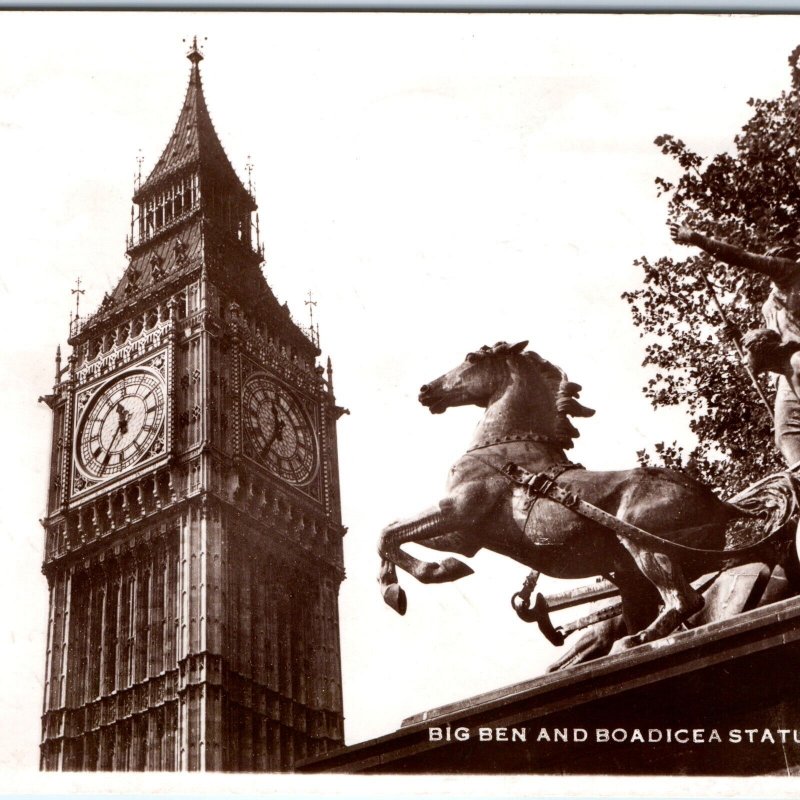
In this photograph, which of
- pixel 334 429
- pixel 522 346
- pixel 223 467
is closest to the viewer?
pixel 522 346

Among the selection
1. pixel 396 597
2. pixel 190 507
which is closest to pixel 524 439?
pixel 396 597

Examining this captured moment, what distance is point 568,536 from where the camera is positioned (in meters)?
12.6

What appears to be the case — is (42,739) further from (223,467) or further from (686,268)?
(223,467)

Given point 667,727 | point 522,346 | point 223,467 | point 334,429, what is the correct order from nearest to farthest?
point 667,727
point 522,346
point 334,429
point 223,467

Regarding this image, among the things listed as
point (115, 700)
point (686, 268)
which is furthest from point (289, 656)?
point (686, 268)

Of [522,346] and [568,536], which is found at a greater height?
[522,346]

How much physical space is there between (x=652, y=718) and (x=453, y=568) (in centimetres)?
232

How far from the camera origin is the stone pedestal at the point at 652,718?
443 inches

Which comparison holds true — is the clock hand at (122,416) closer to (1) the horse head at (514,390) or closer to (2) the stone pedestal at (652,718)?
(1) the horse head at (514,390)

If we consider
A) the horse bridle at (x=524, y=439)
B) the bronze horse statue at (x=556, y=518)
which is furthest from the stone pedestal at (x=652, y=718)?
the horse bridle at (x=524, y=439)

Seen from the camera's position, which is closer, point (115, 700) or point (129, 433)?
point (129, 433)

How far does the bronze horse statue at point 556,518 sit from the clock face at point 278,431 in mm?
17072

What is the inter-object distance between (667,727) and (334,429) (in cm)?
1959

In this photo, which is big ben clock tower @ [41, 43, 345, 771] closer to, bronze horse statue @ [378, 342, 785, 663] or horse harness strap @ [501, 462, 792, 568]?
bronze horse statue @ [378, 342, 785, 663]
